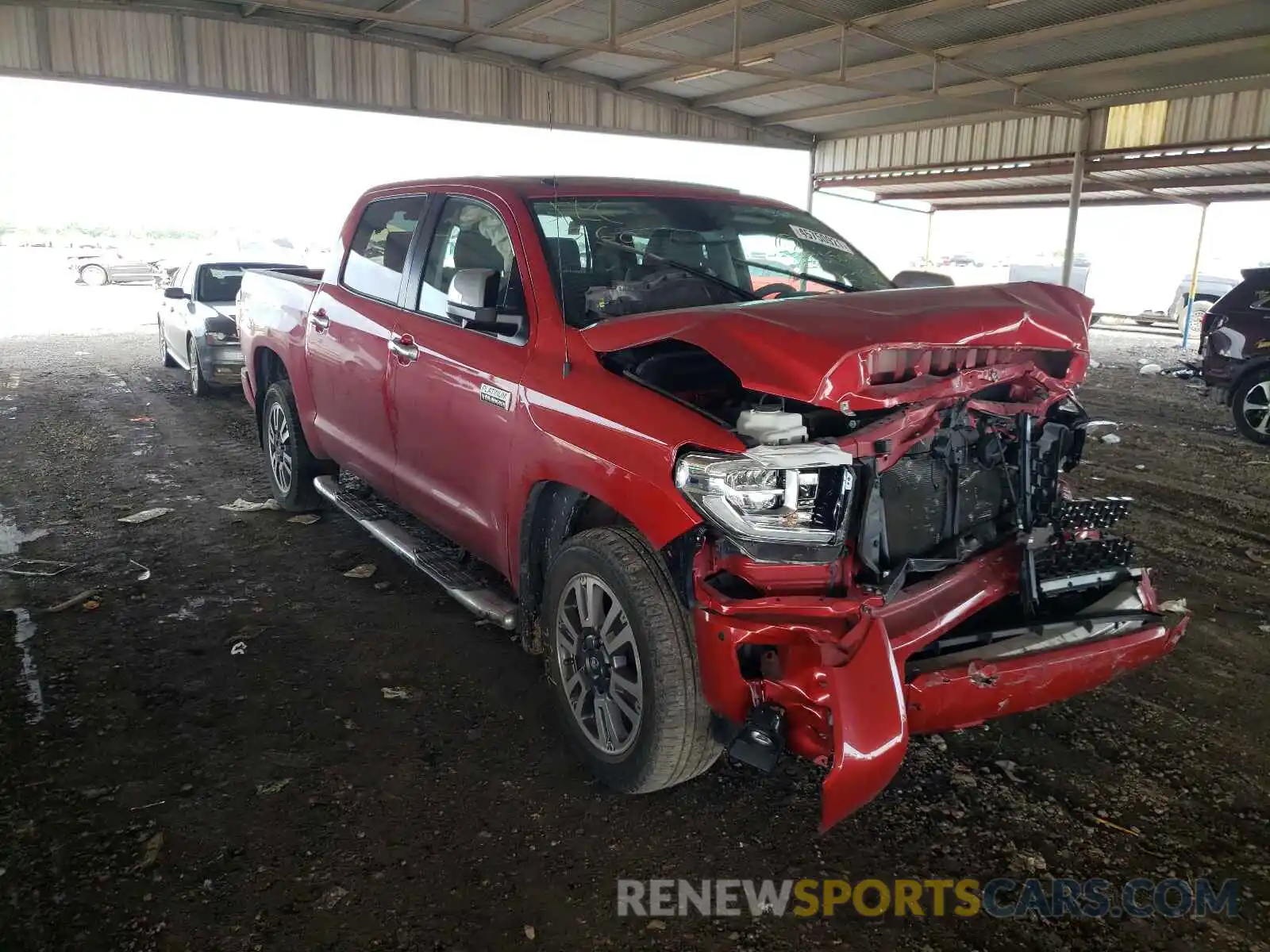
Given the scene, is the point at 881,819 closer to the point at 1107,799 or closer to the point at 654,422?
the point at 1107,799

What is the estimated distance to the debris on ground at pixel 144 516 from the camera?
5480 mm

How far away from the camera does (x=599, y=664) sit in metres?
2.83

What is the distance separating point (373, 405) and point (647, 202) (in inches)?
64.4

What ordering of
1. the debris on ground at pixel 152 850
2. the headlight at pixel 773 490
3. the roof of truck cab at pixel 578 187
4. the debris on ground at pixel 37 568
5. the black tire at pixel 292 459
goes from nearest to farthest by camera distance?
the headlight at pixel 773 490
the debris on ground at pixel 152 850
the roof of truck cab at pixel 578 187
the debris on ground at pixel 37 568
the black tire at pixel 292 459

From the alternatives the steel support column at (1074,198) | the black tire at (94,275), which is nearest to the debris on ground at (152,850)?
the steel support column at (1074,198)

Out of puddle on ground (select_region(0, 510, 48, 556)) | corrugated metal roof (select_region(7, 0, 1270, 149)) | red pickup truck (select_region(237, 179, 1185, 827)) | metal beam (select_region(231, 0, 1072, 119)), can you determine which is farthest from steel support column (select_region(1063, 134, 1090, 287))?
puddle on ground (select_region(0, 510, 48, 556))

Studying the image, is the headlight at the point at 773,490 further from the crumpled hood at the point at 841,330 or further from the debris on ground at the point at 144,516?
the debris on ground at the point at 144,516

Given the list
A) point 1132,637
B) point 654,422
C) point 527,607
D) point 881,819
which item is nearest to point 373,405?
point 527,607

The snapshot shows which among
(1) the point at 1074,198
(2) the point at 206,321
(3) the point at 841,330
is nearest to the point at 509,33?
(2) the point at 206,321

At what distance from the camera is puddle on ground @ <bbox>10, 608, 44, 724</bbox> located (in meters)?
3.28

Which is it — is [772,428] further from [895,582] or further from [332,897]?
[332,897]

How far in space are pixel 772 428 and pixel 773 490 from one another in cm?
17

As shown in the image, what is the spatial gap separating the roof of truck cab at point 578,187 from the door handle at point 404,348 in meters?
0.72

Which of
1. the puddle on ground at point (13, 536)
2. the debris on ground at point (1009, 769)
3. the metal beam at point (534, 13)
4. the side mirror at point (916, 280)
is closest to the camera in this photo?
the debris on ground at point (1009, 769)
